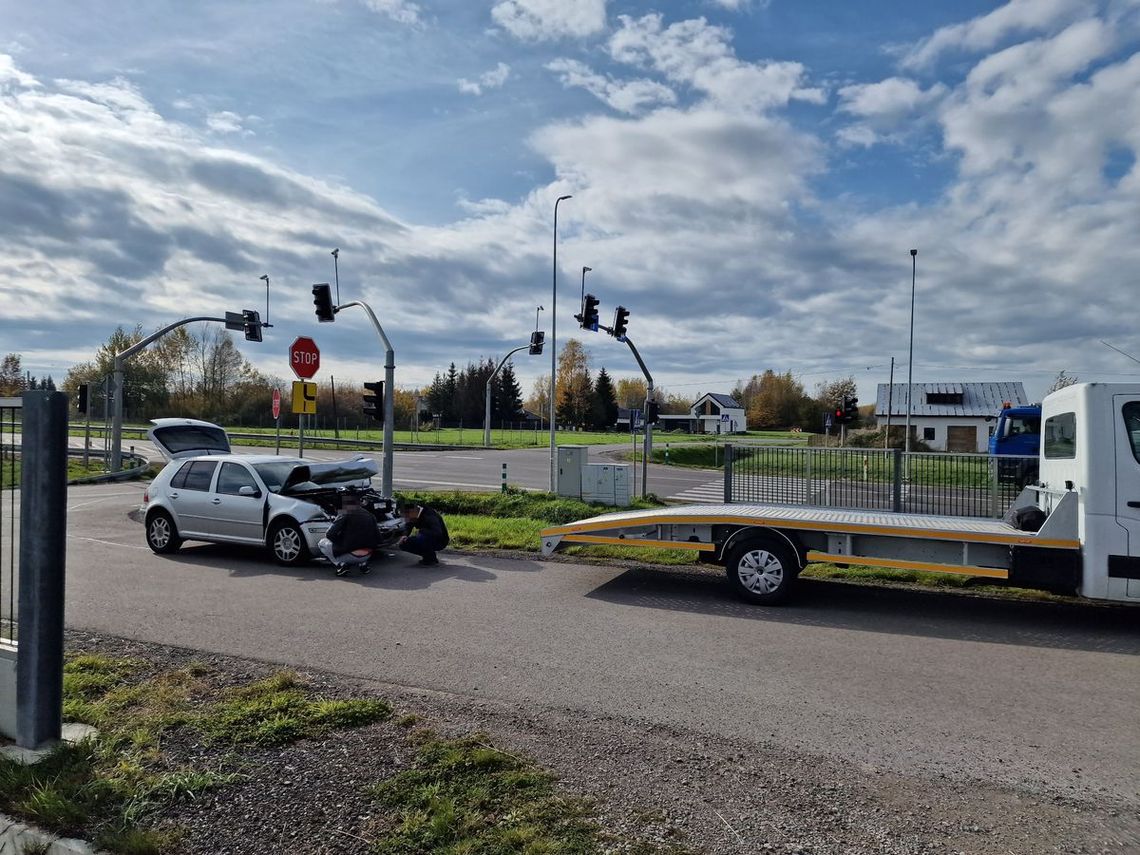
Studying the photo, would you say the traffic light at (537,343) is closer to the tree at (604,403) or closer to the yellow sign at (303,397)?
the yellow sign at (303,397)

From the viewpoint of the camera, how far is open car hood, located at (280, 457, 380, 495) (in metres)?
11.2

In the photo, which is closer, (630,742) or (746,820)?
(746,820)

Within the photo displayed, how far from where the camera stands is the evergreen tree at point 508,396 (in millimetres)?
110938

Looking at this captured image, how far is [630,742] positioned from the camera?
14.6 ft

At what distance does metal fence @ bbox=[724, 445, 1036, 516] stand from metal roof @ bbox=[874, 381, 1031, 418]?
187ft

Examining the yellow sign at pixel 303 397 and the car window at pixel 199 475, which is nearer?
the car window at pixel 199 475

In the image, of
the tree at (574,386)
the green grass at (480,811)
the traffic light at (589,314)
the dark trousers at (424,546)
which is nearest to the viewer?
the green grass at (480,811)

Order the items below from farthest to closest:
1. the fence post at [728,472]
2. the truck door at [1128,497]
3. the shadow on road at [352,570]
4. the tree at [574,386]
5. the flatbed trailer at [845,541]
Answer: the tree at [574,386] → the fence post at [728,472] → the shadow on road at [352,570] → the flatbed trailer at [845,541] → the truck door at [1128,497]

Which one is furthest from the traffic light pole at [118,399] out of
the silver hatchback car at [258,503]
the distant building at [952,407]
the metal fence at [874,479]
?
the distant building at [952,407]

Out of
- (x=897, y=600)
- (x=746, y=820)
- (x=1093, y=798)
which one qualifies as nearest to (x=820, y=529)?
(x=897, y=600)

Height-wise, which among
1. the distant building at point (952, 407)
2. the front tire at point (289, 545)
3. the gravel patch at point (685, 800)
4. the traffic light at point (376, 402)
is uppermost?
the distant building at point (952, 407)

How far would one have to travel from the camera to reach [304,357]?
16.2 metres

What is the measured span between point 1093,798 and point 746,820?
6.09ft

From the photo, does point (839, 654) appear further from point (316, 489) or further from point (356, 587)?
point (316, 489)
